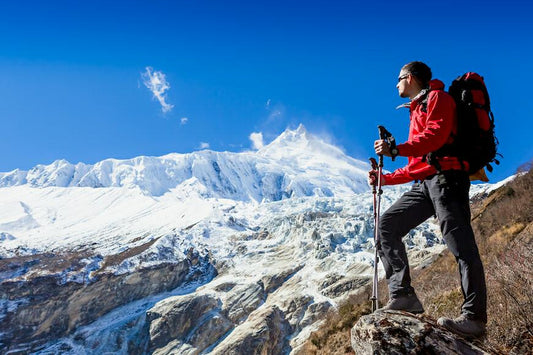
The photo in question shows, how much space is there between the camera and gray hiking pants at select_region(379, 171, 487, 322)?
12.7 ft

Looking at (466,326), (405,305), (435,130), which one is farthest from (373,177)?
(466,326)

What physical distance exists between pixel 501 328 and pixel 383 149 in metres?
2.21

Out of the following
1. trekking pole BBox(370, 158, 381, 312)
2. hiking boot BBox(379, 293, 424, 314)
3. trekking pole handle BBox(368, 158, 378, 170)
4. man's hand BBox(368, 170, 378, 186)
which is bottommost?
hiking boot BBox(379, 293, 424, 314)

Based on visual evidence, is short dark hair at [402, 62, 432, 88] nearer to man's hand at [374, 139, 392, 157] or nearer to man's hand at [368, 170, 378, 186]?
man's hand at [374, 139, 392, 157]

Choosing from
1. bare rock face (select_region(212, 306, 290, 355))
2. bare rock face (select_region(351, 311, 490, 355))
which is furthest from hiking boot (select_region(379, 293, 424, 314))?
bare rock face (select_region(212, 306, 290, 355))

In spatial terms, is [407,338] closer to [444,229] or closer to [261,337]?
[444,229]

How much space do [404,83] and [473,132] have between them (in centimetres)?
103

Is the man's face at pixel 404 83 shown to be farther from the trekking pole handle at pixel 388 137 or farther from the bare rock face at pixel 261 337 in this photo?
the bare rock face at pixel 261 337

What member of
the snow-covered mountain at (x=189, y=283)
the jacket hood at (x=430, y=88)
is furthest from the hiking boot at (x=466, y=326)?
the snow-covered mountain at (x=189, y=283)

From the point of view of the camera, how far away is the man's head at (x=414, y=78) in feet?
15.3

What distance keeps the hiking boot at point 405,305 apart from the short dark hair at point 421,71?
2.40m

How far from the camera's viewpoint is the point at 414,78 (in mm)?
4695

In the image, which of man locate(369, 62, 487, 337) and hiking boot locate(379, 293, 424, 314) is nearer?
man locate(369, 62, 487, 337)

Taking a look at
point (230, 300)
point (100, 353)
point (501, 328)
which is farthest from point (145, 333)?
point (501, 328)
